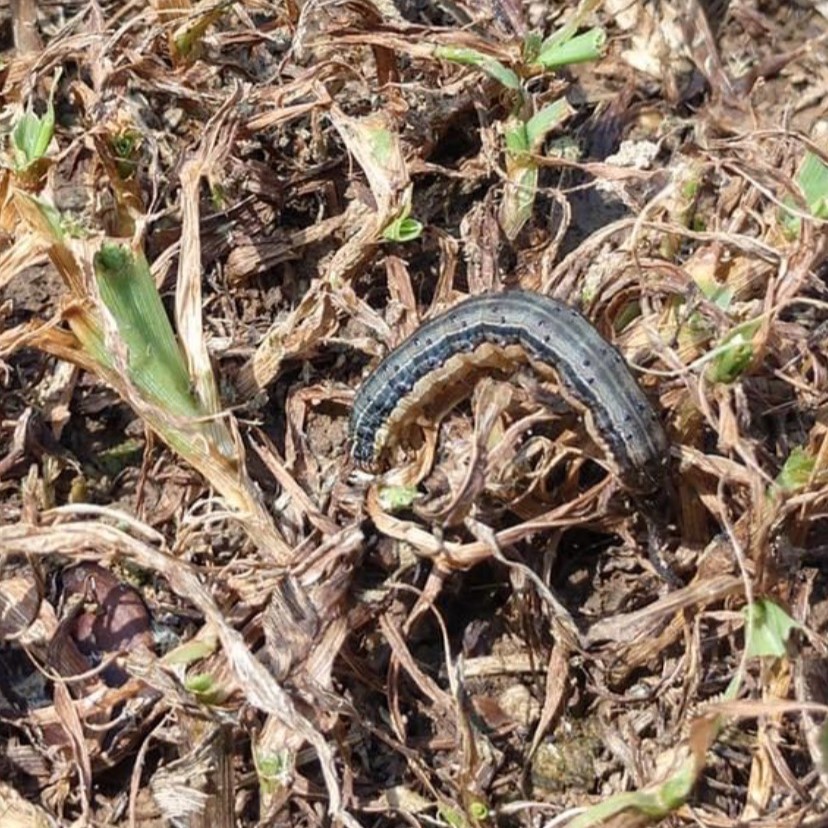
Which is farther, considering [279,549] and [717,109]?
[717,109]

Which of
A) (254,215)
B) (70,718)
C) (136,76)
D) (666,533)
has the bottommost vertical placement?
(666,533)

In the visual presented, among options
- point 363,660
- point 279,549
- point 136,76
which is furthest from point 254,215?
point 363,660

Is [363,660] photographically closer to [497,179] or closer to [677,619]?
[677,619]

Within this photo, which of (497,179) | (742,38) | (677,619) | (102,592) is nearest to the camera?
(677,619)
